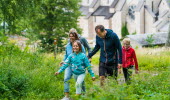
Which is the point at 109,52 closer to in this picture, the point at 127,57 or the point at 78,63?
the point at 78,63

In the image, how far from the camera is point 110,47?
7.80 m

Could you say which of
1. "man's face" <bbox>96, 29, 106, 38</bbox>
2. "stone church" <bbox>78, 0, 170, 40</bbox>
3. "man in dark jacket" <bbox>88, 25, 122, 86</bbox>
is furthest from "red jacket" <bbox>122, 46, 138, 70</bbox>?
"stone church" <bbox>78, 0, 170, 40</bbox>

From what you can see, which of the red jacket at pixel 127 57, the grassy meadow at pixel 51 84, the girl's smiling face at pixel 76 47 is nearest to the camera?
the grassy meadow at pixel 51 84

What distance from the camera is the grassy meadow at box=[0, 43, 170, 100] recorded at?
572cm

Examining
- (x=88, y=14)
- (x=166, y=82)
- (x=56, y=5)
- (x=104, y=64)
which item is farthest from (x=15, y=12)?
(x=88, y=14)

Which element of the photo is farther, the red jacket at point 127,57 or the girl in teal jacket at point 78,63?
the red jacket at point 127,57

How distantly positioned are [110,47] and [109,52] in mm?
107

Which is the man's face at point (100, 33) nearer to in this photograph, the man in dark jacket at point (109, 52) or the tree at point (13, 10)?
the man in dark jacket at point (109, 52)

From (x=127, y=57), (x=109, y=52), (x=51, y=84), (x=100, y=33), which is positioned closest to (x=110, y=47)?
(x=109, y=52)

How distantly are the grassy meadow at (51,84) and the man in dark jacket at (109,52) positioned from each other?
52cm

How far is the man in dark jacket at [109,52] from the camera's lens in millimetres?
7746

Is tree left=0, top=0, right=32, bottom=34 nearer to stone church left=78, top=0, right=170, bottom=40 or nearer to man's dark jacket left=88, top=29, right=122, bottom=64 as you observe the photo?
man's dark jacket left=88, top=29, right=122, bottom=64

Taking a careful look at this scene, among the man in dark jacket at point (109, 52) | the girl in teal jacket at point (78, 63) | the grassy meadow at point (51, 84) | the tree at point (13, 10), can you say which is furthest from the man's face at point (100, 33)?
the tree at point (13, 10)

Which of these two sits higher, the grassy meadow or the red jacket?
the red jacket
